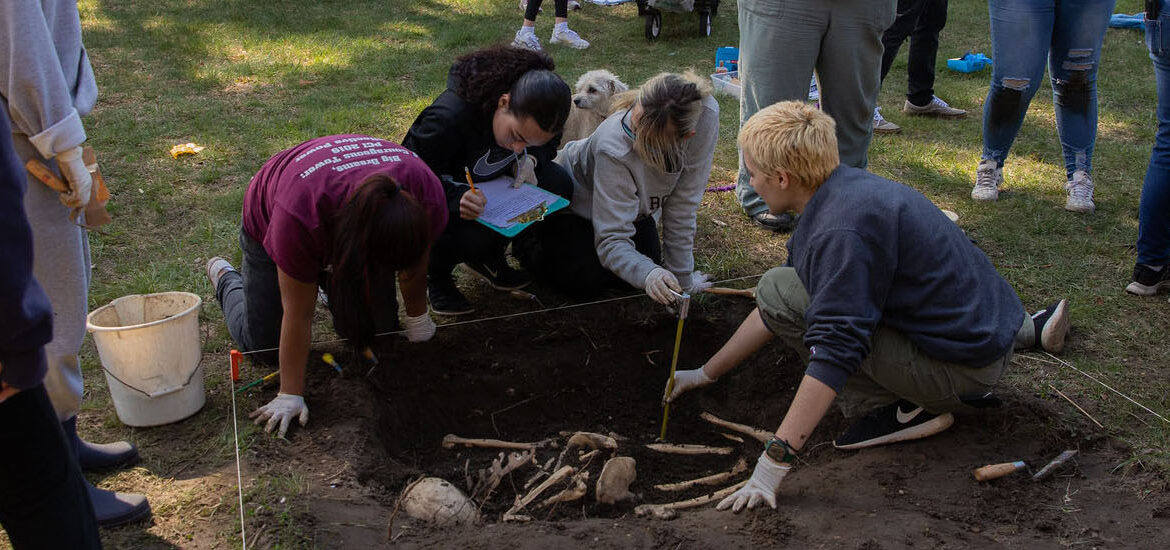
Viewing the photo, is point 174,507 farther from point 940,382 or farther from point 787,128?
point 940,382

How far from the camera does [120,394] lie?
2986 millimetres

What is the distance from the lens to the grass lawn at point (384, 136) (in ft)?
10.0

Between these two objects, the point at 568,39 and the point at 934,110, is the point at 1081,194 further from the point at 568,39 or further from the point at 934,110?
the point at 568,39

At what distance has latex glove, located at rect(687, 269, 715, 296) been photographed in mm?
3973

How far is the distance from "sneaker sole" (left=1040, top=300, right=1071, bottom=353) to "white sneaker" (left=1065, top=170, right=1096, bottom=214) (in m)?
1.79

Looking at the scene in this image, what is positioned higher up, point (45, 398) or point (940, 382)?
point (45, 398)

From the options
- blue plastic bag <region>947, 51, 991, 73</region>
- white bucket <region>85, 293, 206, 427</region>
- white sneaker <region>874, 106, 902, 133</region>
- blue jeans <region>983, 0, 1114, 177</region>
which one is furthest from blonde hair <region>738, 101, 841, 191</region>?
blue plastic bag <region>947, 51, 991, 73</region>

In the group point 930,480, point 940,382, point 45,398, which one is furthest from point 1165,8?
point 45,398

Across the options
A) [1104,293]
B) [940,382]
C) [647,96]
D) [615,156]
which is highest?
[647,96]

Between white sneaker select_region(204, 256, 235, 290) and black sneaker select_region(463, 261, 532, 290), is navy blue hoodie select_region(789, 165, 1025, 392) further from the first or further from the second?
white sneaker select_region(204, 256, 235, 290)

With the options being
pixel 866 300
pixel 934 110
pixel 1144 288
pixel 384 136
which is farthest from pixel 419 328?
pixel 934 110

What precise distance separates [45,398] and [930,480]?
2534mm

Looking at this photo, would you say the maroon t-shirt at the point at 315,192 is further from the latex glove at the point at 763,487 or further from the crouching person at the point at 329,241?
the latex glove at the point at 763,487

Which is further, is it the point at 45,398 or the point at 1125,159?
the point at 1125,159
